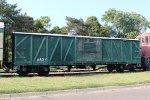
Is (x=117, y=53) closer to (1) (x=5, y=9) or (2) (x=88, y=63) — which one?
(2) (x=88, y=63)

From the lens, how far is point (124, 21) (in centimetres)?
8606

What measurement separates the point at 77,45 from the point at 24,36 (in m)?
4.77

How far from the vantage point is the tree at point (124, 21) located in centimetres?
8450

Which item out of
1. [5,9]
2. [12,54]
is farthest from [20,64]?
[5,9]

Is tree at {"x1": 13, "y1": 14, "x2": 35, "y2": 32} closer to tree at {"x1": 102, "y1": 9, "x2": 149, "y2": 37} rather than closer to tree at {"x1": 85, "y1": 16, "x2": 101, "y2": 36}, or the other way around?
tree at {"x1": 85, "y1": 16, "x2": 101, "y2": 36}

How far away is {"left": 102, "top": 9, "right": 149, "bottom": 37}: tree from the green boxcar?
49946 mm

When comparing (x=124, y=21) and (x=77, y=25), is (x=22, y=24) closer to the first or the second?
(x=77, y=25)

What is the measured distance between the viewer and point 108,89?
16.9 meters

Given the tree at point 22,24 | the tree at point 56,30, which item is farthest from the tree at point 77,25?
the tree at point 22,24

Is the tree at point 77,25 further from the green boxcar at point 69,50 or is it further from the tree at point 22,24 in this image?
the green boxcar at point 69,50

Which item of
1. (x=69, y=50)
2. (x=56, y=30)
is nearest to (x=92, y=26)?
(x=56, y=30)

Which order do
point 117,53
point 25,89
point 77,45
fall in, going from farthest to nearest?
point 117,53 < point 77,45 < point 25,89

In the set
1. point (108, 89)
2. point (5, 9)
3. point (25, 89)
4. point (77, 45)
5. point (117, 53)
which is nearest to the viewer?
point (25, 89)

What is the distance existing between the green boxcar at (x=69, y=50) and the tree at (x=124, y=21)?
164 ft
